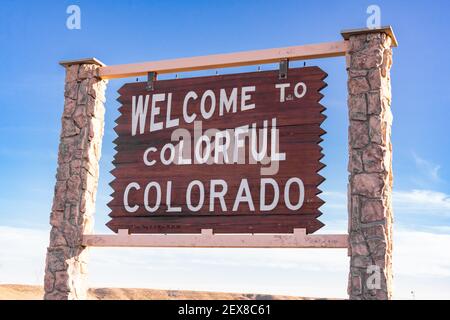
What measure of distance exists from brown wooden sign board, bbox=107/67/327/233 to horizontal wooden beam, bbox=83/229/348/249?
156 millimetres

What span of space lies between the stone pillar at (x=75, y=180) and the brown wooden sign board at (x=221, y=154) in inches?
23.1

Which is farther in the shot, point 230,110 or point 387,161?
point 230,110

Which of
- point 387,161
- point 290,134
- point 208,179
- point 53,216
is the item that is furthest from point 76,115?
point 387,161

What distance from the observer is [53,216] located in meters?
11.9

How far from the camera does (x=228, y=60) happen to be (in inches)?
445

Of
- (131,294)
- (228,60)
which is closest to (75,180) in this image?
(228,60)

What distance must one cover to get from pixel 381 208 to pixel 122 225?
5124mm

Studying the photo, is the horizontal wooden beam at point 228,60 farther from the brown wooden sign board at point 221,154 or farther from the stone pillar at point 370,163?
the stone pillar at point 370,163

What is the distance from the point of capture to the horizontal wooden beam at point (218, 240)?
10.1m

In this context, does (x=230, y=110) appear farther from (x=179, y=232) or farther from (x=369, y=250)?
(x=369, y=250)

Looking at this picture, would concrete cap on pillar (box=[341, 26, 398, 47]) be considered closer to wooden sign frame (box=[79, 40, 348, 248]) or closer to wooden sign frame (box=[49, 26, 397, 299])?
wooden sign frame (box=[49, 26, 397, 299])

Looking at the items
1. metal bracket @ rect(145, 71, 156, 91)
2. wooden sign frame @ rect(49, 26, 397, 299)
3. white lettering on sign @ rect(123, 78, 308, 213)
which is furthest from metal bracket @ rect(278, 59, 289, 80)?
metal bracket @ rect(145, 71, 156, 91)

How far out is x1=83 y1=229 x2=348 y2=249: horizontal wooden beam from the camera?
10055 millimetres

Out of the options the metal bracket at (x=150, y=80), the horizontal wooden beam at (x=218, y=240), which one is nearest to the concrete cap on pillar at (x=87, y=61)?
the metal bracket at (x=150, y=80)
